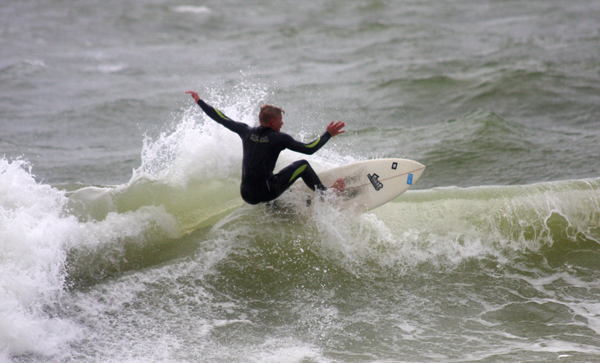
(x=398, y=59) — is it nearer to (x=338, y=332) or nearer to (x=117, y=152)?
(x=117, y=152)

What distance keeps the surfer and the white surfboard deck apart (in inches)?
17.7

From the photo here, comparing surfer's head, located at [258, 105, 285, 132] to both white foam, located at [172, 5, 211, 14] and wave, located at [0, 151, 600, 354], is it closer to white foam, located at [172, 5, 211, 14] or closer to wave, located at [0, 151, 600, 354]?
wave, located at [0, 151, 600, 354]

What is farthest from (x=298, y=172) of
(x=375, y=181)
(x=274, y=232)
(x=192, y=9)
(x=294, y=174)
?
(x=192, y=9)

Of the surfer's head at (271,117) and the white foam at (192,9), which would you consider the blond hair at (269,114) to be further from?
the white foam at (192,9)

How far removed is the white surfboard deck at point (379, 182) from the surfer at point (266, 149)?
45cm

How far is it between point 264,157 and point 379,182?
1301mm

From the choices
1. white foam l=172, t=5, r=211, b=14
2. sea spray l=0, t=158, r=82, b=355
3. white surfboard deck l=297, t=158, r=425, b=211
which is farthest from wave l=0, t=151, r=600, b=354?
white foam l=172, t=5, r=211, b=14

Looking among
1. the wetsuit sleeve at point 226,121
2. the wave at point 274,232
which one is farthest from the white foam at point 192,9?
the wetsuit sleeve at point 226,121

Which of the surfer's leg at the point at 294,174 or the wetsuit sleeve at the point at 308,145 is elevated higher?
the wetsuit sleeve at the point at 308,145

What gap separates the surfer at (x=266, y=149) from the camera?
4902 millimetres

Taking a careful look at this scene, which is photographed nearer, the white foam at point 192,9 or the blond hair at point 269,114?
the blond hair at point 269,114

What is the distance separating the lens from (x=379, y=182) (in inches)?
219

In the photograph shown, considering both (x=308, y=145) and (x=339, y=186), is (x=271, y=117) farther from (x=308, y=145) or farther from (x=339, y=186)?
(x=339, y=186)

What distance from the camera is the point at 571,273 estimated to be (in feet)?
16.7
